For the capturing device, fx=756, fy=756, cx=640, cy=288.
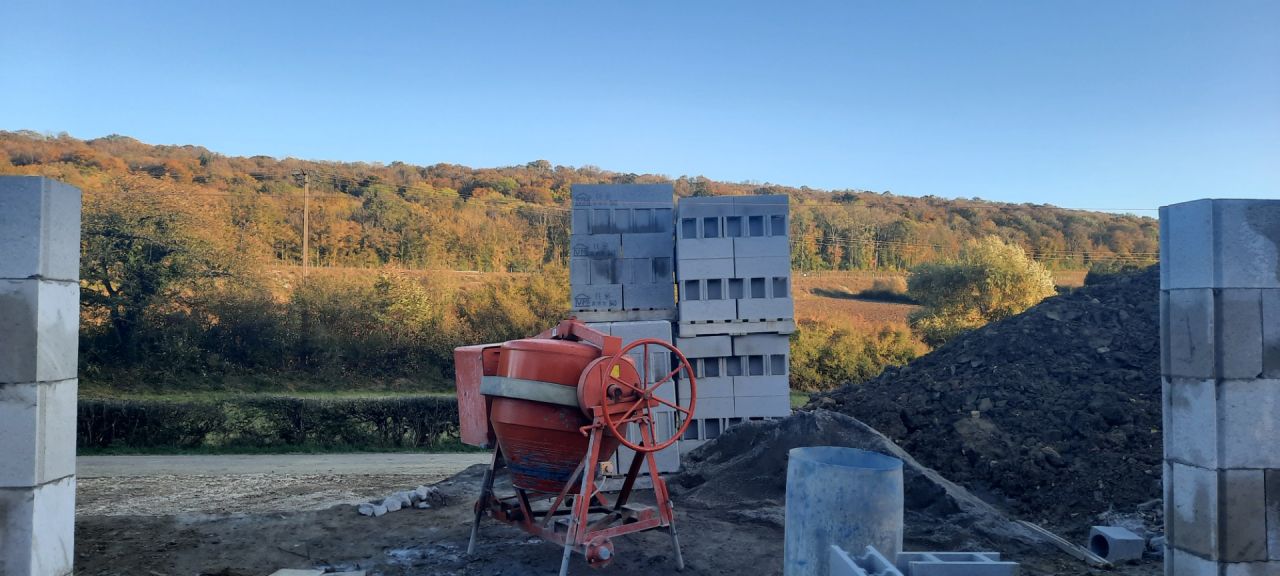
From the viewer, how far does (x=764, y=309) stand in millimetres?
11578

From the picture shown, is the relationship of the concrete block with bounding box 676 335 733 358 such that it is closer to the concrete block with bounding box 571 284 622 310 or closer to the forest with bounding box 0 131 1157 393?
the concrete block with bounding box 571 284 622 310

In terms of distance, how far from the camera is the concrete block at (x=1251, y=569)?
5.45 m

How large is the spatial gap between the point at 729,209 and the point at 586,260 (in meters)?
2.44

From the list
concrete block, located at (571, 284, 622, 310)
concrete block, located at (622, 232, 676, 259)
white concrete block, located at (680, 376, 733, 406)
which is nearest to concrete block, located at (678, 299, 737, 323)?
white concrete block, located at (680, 376, 733, 406)

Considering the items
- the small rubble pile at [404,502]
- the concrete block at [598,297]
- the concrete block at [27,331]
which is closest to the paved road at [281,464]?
the small rubble pile at [404,502]

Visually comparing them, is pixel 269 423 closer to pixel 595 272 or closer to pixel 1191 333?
pixel 595 272

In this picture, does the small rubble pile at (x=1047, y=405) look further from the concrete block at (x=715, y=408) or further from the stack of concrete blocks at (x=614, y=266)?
the stack of concrete blocks at (x=614, y=266)

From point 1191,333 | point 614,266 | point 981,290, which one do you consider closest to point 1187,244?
point 1191,333

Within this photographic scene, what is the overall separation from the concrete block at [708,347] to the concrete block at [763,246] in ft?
4.45

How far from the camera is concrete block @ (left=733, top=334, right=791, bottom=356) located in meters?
11.6

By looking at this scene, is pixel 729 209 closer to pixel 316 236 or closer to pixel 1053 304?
pixel 1053 304

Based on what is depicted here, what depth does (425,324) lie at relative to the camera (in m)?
28.0

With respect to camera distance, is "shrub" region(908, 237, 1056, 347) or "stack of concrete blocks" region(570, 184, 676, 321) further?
"shrub" region(908, 237, 1056, 347)

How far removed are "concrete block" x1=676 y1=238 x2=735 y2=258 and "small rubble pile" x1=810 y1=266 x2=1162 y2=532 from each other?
11.5 ft
